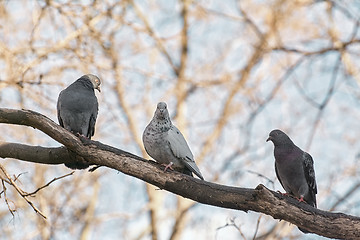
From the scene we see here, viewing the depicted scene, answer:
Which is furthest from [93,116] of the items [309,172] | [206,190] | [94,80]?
[309,172]

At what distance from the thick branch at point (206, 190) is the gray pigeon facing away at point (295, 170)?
1489 millimetres

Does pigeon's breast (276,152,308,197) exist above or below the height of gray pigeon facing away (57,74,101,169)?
below

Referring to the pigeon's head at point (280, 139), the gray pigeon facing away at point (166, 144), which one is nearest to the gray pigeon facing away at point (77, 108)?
the gray pigeon facing away at point (166, 144)

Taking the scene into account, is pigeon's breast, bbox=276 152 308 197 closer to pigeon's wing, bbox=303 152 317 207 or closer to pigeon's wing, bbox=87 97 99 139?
pigeon's wing, bbox=303 152 317 207

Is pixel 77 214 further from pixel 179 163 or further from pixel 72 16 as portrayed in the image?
pixel 179 163

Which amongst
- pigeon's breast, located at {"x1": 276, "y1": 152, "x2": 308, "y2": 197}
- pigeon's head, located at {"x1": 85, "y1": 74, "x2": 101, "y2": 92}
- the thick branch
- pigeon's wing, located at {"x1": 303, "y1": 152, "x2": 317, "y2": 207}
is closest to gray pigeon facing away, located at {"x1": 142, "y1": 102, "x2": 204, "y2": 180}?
the thick branch

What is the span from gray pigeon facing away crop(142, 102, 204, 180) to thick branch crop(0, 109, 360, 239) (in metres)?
0.82

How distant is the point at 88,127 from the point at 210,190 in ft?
8.15

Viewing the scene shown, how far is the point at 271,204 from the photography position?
440 cm

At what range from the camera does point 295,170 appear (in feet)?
19.7

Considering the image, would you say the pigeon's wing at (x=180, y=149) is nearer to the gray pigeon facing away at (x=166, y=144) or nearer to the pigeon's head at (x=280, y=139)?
the gray pigeon facing away at (x=166, y=144)

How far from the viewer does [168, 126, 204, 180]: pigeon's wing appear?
219 inches

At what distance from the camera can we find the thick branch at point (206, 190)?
436cm

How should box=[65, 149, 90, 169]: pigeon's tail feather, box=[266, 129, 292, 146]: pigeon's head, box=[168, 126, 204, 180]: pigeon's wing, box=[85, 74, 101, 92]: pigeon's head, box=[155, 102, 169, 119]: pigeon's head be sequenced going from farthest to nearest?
box=[85, 74, 101, 92]: pigeon's head, box=[266, 129, 292, 146]: pigeon's head, box=[155, 102, 169, 119]: pigeon's head, box=[168, 126, 204, 180]: pigeon's wing, box=[65, 149, 90, 169]: pigeon's tail feather
